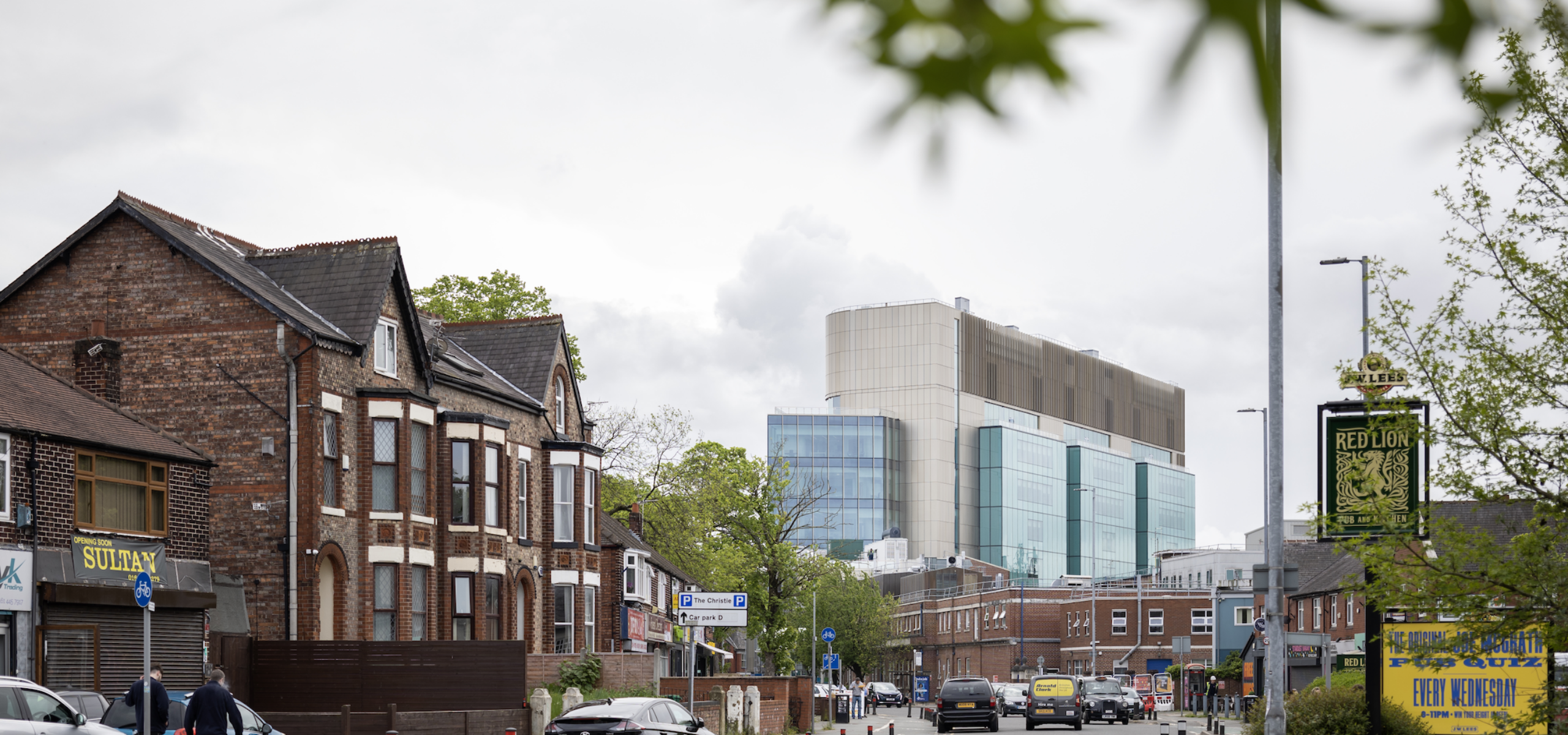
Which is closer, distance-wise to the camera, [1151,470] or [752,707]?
[752,707]

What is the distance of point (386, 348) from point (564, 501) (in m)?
9.41

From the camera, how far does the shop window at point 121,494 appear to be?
2828 centimetres

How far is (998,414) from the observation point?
15750 cm

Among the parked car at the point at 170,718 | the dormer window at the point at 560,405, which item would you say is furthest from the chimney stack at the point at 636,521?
the parked car at the point at 170,718

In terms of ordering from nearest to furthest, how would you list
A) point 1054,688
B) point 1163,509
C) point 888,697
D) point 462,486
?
point 462,486
point 1054,688
point 888,697
point 1163,509

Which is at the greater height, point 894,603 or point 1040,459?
point 1040,459

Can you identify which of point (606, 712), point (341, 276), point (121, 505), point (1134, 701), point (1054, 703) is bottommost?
point (1134, 701)

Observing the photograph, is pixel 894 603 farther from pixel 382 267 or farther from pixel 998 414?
pixel 382 267

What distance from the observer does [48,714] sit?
768 inches

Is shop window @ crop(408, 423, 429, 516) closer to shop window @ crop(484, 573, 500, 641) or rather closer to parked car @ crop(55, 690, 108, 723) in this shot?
shop window @ crop(484, 573, 500, 641)

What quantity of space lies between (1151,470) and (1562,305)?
503ft

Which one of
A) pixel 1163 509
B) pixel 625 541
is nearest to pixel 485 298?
pixel 625 541

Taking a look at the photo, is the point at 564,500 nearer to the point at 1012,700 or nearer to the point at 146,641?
the point at 146,641

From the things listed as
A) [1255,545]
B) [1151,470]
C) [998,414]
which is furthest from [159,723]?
[1151,470]
